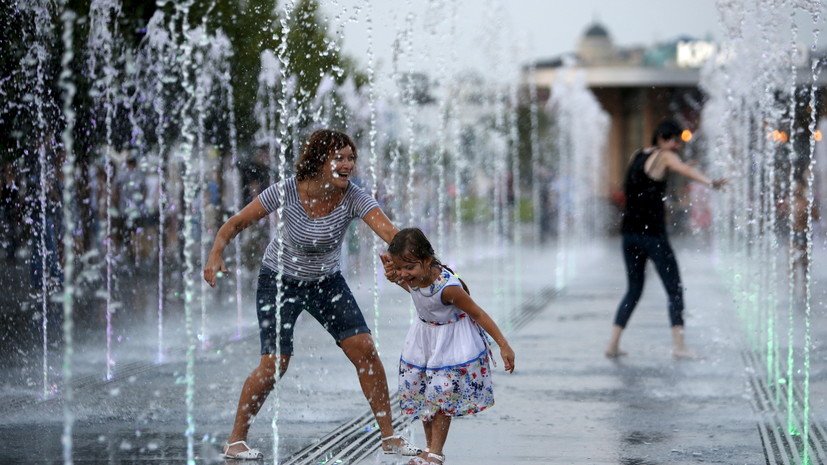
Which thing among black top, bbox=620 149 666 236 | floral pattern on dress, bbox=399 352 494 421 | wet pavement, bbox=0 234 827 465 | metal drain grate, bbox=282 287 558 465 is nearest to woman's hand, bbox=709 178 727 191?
black top, bbox=620 149 666 236

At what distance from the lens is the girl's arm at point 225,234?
5.29 meters

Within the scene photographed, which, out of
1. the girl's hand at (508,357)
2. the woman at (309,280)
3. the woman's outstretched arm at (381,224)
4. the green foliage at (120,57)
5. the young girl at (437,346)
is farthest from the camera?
the green foliage at (120,57)

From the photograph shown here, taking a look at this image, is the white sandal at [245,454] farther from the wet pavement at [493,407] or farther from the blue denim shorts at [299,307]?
the blue denim shorts at [299,307]

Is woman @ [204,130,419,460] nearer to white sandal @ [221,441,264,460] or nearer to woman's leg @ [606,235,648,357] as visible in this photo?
white sandal @ [221,441,264,460]

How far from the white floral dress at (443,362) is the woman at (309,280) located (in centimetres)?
28

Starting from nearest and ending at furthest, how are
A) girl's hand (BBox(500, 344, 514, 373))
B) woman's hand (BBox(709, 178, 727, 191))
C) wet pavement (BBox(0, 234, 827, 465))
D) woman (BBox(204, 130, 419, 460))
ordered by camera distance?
girl's hand (BBox(500, 344, 514, 373)) → woman (BBox(204, 130, 419, 460)) → wet pavement (BBox(0, 234, 827, 465)) → woman's hand (BBox(709, 178, 727, 191))

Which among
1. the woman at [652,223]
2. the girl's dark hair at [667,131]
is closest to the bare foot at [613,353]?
the woman at [652,223]

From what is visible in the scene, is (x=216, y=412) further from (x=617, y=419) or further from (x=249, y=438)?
(x=617, y=419)

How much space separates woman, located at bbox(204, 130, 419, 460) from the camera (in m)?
5.60

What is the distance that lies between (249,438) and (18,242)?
485 inches

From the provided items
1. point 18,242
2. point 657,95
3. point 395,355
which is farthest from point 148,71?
point 657,95

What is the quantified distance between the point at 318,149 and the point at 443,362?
99 cm

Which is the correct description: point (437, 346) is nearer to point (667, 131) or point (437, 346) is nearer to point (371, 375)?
point (371, 375)

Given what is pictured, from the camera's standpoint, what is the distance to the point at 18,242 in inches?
693
